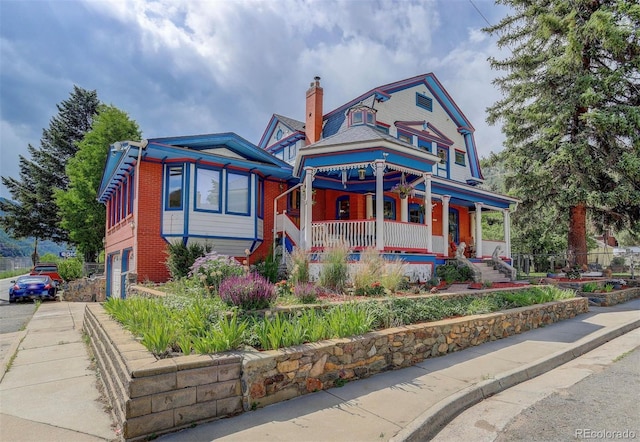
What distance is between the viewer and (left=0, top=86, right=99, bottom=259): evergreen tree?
115 ft

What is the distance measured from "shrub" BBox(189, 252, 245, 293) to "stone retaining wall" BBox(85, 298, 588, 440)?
1.77 meters

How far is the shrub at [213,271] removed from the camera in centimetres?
710

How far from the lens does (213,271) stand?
723cm

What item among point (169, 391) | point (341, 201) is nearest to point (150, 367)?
point (169, 391)

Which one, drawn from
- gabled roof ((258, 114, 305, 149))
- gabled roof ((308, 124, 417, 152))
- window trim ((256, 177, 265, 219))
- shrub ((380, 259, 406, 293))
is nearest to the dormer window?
gabled roof ((308, 124, 417, 152))

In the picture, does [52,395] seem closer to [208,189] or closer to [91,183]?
[208,189]

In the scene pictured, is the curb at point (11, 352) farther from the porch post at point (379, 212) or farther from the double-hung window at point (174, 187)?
the porch post at point (379, 212)

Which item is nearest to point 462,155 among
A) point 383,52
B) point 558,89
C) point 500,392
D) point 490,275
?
point 558,89

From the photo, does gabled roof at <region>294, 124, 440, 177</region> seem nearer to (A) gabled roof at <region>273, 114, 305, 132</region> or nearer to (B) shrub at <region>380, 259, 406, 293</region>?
(B) shrub at <region>380, 259, 406, 293</region>

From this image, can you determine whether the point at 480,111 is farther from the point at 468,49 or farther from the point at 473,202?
the point at 468,49

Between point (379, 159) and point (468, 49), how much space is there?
488 centimetres

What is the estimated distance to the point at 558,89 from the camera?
749 inches

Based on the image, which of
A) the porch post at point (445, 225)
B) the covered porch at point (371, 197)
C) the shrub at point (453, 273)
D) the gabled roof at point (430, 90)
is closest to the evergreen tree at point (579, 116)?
the covered porch at point (371, 197)

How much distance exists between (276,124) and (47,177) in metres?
29.7
